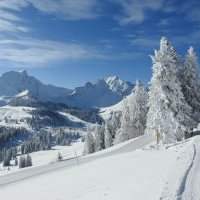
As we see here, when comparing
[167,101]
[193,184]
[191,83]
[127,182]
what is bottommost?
[127,182]

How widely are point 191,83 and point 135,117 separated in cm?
2351

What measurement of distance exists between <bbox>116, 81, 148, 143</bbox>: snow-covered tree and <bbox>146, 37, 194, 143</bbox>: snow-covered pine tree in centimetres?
2555

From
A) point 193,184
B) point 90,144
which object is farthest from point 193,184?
point 90,144

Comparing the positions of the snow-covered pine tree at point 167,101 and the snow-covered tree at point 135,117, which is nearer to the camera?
the snow-covered pine tree at point 167,101

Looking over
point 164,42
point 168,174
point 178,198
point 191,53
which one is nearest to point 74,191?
point 168,174

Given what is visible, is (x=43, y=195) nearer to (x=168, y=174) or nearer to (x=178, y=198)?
(x=168, y=174)

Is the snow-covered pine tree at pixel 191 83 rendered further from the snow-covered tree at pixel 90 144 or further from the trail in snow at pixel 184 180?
the snow-covered tree at pixel 90 144

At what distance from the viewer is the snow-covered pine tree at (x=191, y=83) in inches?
2024

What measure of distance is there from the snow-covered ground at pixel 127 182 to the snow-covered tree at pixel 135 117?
Result: 43.0 m

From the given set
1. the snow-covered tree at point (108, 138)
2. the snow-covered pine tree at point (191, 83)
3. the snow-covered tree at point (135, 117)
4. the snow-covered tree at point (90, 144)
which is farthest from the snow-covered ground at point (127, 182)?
the snow-covered tree at point (90, 144)

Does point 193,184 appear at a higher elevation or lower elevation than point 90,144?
higher

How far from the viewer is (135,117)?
241ft

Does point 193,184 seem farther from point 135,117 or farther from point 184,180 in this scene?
point 135,117

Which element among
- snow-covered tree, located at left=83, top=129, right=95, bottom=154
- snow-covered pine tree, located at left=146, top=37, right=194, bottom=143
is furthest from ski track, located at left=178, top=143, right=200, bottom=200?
snow-covered tree, located at left=83, top=129, right=95, bottom=154
